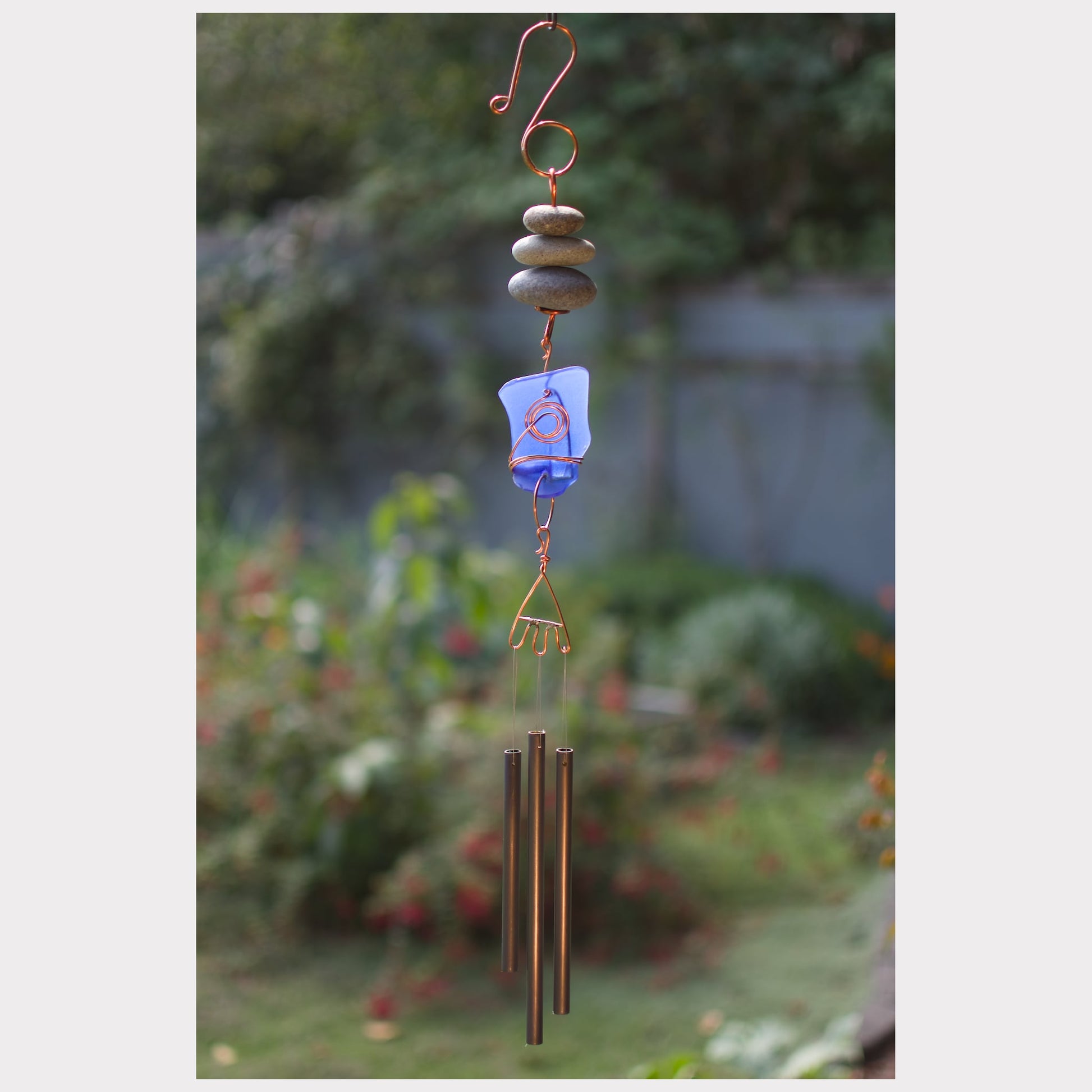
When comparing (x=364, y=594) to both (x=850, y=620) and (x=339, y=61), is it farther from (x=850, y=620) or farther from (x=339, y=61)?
(x=339, y=61)

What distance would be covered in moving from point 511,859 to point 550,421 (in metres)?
0.55

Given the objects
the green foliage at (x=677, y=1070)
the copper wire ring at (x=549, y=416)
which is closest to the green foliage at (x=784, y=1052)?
the green foliage at (x=677, y=1070)

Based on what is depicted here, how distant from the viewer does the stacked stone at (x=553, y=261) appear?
1467 millimetres

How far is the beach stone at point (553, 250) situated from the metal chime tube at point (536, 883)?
0.59 m

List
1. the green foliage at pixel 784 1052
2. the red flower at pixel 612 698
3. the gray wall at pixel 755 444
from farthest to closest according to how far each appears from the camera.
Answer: the gray wall at pixel 755 444 → the red flower at pixel 612 698 → the green foliage at pixel 784 1052

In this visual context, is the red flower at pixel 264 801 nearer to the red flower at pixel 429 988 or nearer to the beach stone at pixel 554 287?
the red flower at pixel 429 988

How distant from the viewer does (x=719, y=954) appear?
343 centimetres

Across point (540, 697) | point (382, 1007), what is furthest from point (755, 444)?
point (540, 697)

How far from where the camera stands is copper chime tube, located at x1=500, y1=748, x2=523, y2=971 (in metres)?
1.47

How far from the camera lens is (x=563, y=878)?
4.79ft

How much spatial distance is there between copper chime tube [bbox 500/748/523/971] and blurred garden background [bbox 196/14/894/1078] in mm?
1510

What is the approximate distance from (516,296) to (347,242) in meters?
5.68

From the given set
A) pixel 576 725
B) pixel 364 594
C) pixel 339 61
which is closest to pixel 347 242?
pixel 339 61

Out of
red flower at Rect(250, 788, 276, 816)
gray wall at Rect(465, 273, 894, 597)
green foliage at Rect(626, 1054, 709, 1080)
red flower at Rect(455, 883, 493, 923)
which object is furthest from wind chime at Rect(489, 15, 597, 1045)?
gray wall at Rect(465, 273, 894, 597)
